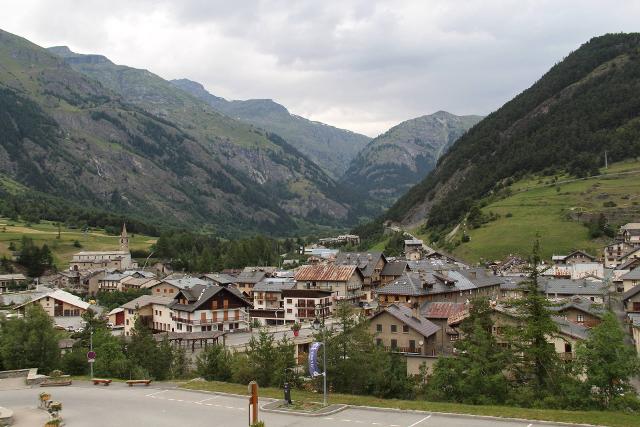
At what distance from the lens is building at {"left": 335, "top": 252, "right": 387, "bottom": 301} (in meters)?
114

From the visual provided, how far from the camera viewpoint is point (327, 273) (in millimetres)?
107875

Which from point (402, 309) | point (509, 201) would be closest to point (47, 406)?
point (402, 309)

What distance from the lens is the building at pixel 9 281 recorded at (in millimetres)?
145375

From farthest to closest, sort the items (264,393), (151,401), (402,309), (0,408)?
(402,309)
(264,393)
(151,401)
(0,408)

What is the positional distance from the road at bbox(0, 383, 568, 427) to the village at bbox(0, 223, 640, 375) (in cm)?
1870

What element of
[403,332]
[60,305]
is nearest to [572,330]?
[403,332]

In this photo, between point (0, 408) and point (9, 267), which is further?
point (9, 267)

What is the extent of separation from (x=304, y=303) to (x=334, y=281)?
22.2 feet

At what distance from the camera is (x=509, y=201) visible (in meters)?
188

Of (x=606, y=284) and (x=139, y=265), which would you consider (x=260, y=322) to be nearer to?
(x=606, y=284)

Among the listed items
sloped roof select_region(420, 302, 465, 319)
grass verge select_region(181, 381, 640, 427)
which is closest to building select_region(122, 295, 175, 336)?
sloped roof select_region(420, 302, 465, 319)

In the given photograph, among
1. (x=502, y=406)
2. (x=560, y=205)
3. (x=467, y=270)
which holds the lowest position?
(x=502, y=406)

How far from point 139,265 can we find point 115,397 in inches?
6047

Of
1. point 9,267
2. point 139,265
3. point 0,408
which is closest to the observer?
point 0,408
